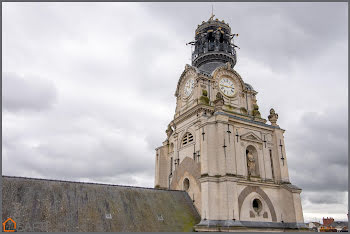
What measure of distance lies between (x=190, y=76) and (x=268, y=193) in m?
15.2

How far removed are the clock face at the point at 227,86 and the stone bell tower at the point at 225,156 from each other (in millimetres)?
123

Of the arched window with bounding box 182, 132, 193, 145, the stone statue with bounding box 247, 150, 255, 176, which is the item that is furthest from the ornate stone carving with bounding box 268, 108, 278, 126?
the arched window with bounding box 182, 132, 193, 145

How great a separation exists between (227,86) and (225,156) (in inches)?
413

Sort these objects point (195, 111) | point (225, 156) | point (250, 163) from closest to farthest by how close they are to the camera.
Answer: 1. point (225, 156)
2. point (250, 163)
3. point (195, 111)

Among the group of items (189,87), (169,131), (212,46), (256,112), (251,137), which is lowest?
(251,137)

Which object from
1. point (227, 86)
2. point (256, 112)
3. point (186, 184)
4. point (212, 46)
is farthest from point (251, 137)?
point (212, 46)

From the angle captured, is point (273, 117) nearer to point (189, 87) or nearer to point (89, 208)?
point (189, 87)

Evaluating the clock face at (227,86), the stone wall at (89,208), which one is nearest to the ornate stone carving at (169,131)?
the clock face at (227,86)

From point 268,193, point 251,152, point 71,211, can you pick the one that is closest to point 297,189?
point 268,193

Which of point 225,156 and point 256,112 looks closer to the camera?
point 225,156

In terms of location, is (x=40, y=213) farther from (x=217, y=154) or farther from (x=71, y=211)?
(x=217, y=154)

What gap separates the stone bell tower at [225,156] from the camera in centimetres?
2239

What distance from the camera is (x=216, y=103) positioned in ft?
85.1

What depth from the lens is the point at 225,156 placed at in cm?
2361
